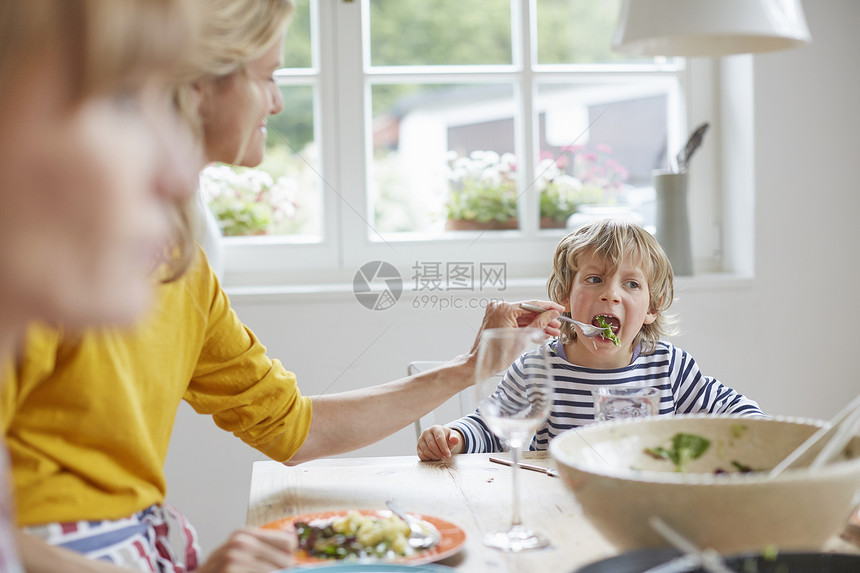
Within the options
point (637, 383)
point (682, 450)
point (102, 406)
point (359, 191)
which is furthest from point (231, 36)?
point (359, 191)

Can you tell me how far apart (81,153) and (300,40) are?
7.71ft

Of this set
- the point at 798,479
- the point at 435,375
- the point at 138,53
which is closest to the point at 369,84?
the point at 435,375

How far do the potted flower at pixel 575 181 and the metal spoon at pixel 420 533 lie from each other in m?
1.83

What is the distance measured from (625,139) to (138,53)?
2.55 metres

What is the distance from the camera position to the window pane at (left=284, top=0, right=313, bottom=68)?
2.61 m

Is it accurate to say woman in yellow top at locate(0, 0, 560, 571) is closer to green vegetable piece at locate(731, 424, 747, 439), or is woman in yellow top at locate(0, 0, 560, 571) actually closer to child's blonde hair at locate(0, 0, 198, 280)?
child's blonde hair at locate(0, 0, 198, 280)

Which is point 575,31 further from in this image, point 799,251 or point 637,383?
point 637,383

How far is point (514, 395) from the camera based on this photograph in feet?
3.05

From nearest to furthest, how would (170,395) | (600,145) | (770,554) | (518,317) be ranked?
1. (770,554)
2. (170,395)
3. (518,317)
4. (600,145)

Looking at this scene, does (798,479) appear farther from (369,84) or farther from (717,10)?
(369,84)

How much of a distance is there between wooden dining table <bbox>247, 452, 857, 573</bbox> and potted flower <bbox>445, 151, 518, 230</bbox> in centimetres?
140

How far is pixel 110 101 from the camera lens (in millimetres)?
404

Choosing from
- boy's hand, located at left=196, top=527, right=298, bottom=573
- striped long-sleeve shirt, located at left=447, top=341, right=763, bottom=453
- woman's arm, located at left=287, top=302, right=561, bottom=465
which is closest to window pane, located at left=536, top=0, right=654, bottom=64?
striped long-sleeve shirt, located at left=447, top=341, right=763, bottom=453

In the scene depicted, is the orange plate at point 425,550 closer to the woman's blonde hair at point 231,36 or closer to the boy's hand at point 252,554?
the boy's hand at point 252,554
